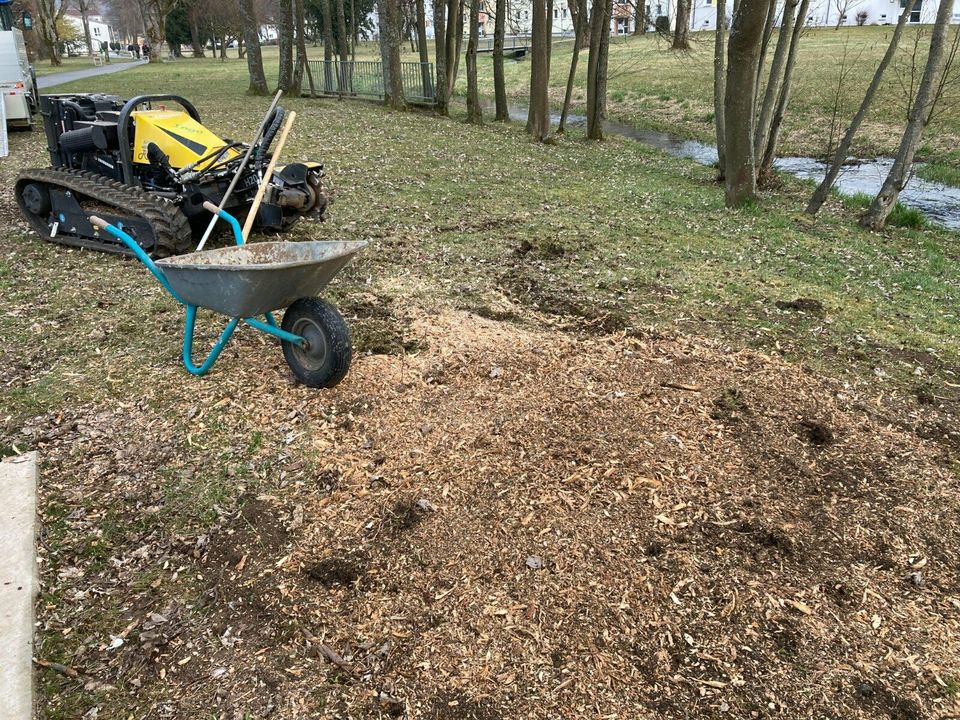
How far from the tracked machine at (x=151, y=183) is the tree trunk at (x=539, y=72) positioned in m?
9.86

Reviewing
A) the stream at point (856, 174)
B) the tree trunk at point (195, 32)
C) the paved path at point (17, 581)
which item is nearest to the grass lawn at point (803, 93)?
the stream at point (856, 174)

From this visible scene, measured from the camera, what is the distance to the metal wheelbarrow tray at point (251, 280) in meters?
3.77

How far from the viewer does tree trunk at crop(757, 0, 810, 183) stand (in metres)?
10.7

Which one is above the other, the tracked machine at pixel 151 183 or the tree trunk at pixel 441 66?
the tree trunk at pixel 441 66

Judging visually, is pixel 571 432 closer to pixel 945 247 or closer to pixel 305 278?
pixel 305 278

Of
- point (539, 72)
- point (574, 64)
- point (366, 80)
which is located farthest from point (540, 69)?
point (366, 80)

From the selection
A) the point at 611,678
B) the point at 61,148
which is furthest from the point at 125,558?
the point at 61,148

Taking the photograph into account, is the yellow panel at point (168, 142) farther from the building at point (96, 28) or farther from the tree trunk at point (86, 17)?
the building at point (96, 28)

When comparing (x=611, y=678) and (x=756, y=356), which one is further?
(x=756, y=356)

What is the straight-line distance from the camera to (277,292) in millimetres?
4008

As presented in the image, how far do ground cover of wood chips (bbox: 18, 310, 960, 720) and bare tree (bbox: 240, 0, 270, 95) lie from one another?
2065 centimetres

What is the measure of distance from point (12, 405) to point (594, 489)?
12.5 ft

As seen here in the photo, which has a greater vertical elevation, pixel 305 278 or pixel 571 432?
pixel 305 278

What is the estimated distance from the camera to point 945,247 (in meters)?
8.91
